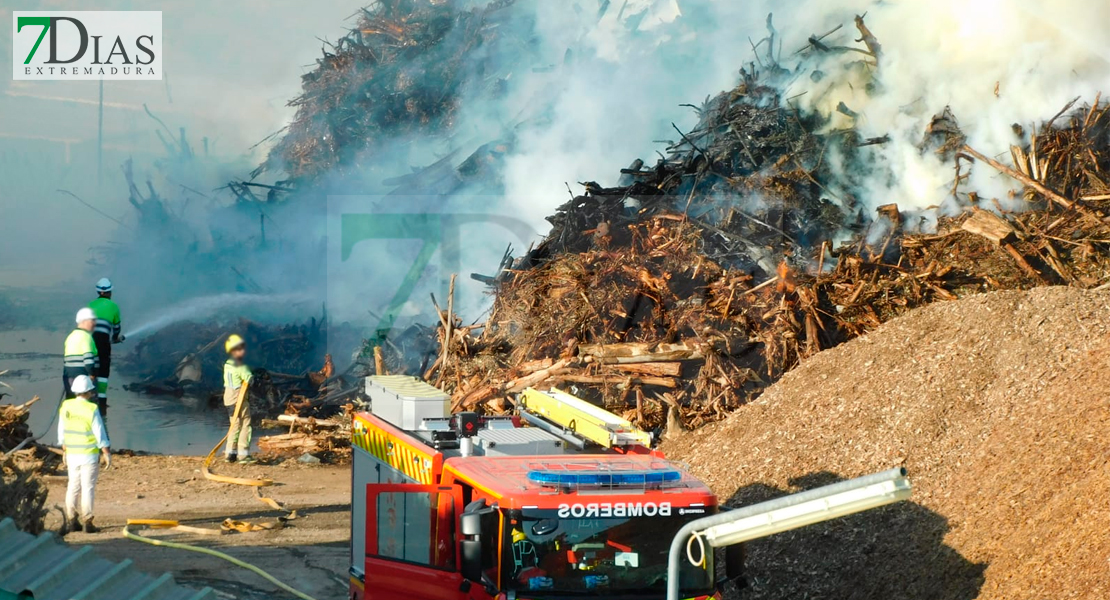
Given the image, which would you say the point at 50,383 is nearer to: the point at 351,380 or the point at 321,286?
the point at 321,286

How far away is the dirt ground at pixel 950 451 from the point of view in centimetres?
770

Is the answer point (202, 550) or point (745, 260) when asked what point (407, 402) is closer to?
point (202, 550)

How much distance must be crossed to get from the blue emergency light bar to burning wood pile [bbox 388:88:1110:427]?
268 inches

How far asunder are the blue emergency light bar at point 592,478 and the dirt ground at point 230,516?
3979 mm

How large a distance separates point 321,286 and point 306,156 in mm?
3052

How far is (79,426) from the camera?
1098 cm

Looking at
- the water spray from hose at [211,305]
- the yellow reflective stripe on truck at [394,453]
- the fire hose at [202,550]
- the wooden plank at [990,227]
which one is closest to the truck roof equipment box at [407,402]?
the yellow reflective stripe on truck at [394,453]

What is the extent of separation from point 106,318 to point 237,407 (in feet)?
6.89

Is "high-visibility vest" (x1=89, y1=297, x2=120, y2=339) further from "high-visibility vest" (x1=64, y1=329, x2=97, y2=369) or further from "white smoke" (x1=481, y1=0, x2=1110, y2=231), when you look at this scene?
"white smoke" (x1=481, y1=0, x2=1110, y2=231)

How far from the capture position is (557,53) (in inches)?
844

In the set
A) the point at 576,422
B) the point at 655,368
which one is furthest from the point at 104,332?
the point at 576,422

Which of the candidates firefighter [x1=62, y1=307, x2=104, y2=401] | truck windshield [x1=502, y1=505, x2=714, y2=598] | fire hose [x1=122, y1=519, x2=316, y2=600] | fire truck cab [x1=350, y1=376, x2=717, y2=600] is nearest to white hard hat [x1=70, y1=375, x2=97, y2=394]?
fire hose [x1=122, y1=519, x2=316, y2=600]

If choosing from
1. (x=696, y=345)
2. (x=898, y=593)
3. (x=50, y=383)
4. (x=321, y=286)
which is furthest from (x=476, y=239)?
(x=898, y=593)

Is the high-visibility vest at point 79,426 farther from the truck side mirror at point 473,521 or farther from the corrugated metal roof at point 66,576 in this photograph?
the truck side mirror at point 473,521
